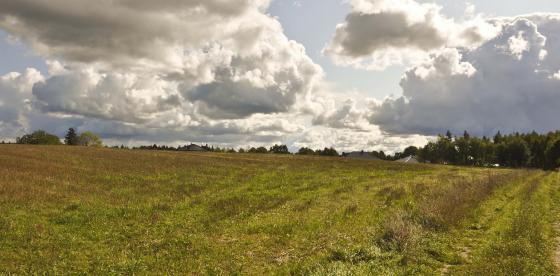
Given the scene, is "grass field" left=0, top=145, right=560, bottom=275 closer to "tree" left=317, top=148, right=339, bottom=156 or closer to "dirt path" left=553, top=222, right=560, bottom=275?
"dirt path" left=553, top=222, right=560, bottom=275

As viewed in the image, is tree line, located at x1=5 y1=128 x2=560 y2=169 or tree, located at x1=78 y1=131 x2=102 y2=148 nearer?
tree line, located at x1=5 y1=128 x2=560 y2=169

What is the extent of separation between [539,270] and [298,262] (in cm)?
757

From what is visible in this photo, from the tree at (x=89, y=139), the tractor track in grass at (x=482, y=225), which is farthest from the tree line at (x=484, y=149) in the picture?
the tractor track in grass at (x=482, y=225)

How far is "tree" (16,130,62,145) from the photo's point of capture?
15100 centimetres

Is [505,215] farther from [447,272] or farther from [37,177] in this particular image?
[37,177]

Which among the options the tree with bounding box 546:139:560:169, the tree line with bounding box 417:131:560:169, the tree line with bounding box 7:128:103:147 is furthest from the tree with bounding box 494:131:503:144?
the tree line with bounding box 7:128:103:147

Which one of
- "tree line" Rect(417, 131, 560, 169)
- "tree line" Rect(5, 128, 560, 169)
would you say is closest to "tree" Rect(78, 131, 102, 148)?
"tree line" Rect(5, 128, 560, 169)

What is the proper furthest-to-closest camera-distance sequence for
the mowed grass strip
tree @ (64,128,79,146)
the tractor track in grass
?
1. tree @ (64,128,79,146)
2. the tractor track in grass
3. the mowed grass strip

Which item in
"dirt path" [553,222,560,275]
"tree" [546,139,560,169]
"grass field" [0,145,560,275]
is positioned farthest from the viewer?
"tree" [546,139,560,169]

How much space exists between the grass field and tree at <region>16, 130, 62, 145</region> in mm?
134162

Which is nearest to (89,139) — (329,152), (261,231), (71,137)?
(71,137)

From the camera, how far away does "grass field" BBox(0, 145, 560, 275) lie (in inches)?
566

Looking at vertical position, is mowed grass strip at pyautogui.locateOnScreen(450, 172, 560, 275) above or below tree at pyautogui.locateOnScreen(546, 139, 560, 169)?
below

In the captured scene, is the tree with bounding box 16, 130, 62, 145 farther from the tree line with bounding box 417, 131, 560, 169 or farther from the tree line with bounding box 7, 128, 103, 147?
the tree line with bounding box 417, 131, 560, 169
